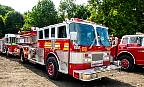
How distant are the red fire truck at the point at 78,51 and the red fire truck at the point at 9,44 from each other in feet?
28.6

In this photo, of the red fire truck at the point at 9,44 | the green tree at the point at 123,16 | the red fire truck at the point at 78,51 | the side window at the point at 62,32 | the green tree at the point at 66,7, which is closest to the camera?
the red fire truck at the point at 78,51

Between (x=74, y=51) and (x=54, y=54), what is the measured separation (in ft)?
5.36

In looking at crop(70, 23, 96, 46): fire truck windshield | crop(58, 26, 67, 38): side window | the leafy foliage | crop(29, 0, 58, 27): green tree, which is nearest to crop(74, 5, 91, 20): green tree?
Answer: the leafy foliage

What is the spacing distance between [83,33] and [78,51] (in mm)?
816

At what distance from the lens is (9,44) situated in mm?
21312

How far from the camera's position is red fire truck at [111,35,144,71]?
45.9ft

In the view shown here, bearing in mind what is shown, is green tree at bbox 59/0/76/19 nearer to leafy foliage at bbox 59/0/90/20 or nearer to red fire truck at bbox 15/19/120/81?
leafy foliage at bbox 59/0/90/20

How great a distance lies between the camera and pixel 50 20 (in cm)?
5238

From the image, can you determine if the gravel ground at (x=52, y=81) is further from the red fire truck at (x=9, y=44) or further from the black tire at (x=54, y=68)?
the red fire truck at (x=9, y=44)

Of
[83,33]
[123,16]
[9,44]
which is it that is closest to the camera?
[83,33]

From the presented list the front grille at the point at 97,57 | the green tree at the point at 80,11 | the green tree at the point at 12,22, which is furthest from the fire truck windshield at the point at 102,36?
the green tree at the point at 80,11

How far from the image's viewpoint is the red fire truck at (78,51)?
9914mm

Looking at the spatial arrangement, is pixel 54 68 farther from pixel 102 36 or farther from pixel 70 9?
pixel 70 9

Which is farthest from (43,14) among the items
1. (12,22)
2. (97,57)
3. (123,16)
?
(97,57)
